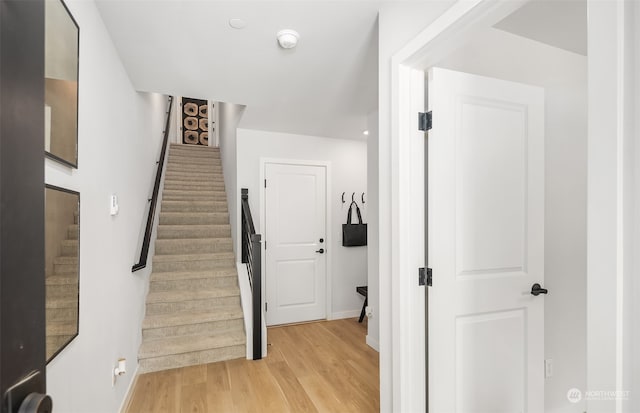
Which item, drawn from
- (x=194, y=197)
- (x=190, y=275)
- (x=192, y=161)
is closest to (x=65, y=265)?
(x=190, y=275)

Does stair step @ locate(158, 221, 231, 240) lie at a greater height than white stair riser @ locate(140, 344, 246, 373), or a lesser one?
greater

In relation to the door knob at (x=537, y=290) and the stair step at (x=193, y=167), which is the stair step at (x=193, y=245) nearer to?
the stair step at (x=193, y=167)

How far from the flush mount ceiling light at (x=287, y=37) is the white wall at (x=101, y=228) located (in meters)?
0.92

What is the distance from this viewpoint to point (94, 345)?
1637 millimetres

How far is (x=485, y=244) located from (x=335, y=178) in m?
2.88

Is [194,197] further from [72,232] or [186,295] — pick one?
[72,232]

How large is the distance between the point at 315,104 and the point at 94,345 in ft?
7.96

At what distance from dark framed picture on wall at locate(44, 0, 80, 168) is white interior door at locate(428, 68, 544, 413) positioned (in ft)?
4.89

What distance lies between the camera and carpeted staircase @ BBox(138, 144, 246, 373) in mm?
2982

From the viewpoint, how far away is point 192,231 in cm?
427

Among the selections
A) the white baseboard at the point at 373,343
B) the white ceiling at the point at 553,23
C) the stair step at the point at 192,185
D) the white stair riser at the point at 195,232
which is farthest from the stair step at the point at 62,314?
the stair step at the point at 192,185

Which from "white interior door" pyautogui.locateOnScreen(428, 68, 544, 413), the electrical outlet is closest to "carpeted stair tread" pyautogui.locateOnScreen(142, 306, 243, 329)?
"white interior door" pyautogui.locateOnScreen(428, 68, 544, 413)

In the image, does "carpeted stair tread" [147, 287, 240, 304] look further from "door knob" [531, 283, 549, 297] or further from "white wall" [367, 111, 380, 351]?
"door knob" [531, 283, 549, 297]

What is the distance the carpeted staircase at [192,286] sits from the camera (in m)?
2.98
